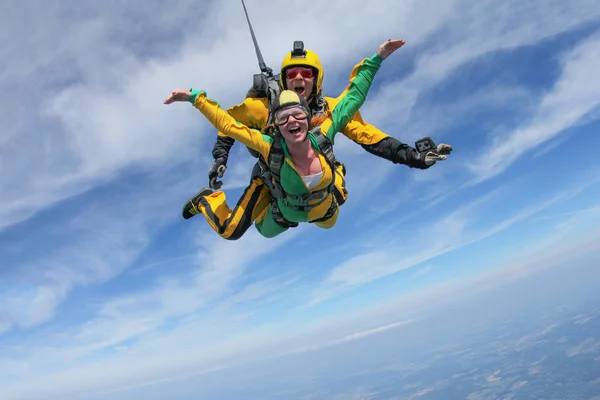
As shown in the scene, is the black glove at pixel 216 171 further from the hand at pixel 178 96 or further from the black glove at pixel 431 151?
the black glove at pixel 431 151

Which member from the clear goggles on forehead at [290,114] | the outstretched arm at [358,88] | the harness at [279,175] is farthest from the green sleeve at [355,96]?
the clear goggles on forehead at [290,114]

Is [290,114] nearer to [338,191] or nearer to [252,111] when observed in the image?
[252,111]

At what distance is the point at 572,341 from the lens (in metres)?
180

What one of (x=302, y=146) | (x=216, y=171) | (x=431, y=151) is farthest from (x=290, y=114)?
(x=431, y=151)

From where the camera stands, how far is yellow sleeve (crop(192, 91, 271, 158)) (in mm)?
3861

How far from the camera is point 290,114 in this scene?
364 cm

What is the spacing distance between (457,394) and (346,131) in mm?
189737

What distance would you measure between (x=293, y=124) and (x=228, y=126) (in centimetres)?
69

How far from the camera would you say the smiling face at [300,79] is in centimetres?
421

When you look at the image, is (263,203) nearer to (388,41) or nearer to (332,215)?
(332,215)

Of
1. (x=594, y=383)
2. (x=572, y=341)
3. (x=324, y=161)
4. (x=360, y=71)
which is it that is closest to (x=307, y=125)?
(x=324, y=161)

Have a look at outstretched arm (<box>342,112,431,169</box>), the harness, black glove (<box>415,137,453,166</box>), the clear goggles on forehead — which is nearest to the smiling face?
the harness

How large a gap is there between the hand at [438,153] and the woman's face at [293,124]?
137 cm

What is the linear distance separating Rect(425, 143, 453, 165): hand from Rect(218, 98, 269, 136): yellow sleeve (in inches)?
76.1
